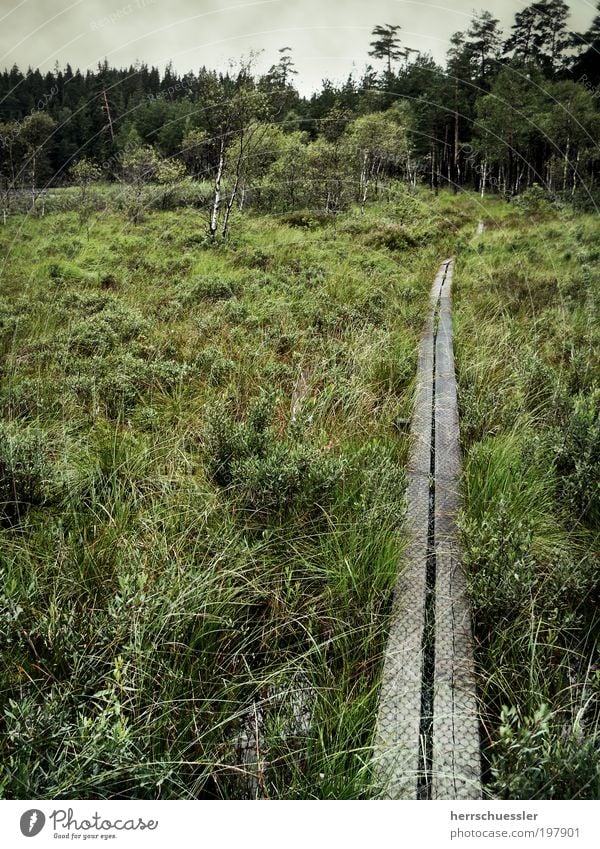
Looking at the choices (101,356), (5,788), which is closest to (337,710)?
(5,788)

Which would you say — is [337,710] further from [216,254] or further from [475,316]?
[216,254]

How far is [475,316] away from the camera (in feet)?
22.7

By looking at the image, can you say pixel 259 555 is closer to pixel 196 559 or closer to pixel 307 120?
pixel 196 559

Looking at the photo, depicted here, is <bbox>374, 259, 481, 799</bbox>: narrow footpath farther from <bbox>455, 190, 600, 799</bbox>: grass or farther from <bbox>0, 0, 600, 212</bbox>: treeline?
<bbox>0, 0, 600, 212</bbox>: treeline

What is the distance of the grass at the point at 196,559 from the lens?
138 cm

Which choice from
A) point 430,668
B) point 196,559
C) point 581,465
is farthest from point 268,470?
point 581,465

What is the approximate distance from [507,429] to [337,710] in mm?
2565

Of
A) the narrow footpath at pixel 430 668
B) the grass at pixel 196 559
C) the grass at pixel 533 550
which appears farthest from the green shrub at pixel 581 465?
the grass at pixel 196 559

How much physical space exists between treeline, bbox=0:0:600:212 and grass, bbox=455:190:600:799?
106 inches

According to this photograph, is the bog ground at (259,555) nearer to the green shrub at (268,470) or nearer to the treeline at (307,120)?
the green shrub at (268,470)

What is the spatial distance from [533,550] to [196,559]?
1650 millimetres

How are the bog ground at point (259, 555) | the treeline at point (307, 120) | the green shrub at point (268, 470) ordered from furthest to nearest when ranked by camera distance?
the treeline at point (307, 120)
the green shrub at point (268, 470)
the bog ground at point (259, 555)

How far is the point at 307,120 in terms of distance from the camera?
461 inches

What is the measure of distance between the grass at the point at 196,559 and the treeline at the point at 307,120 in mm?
2582
